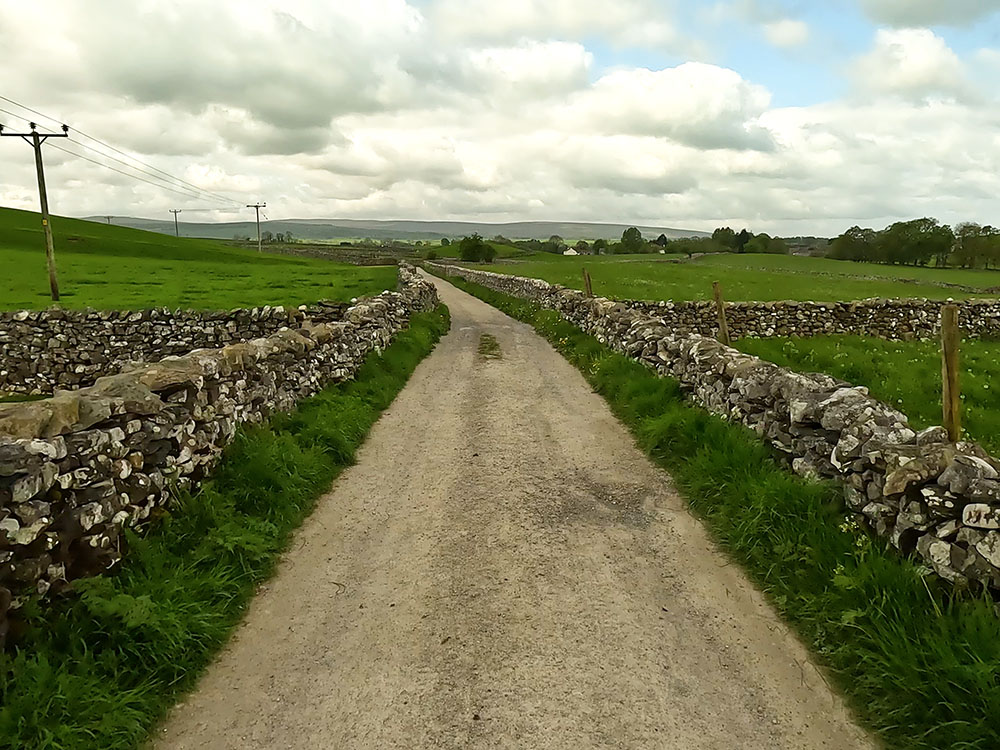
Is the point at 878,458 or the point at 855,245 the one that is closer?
the point at 878,458

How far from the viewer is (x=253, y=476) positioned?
6.92m

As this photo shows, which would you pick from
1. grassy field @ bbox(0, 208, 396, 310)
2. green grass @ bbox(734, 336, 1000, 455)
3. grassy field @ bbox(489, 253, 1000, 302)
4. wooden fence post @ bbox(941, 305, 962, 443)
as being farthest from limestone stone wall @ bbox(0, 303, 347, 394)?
grassy field @ bbox(489, 253, 1000, 302)

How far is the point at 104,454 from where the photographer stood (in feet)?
16.3

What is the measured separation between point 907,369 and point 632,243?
125m

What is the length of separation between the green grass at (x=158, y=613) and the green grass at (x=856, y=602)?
14.1 feet

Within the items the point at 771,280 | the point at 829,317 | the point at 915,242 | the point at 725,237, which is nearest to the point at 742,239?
the point at 725,237

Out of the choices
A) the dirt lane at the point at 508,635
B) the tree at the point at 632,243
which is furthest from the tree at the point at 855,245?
the dirt lane at the point at 508,635

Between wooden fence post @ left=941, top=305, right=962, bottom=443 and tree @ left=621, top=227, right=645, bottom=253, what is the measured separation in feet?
413

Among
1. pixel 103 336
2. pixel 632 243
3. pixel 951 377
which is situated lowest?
pixel 103 336

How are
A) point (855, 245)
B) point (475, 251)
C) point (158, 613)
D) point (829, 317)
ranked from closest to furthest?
1. point (158, 613)
2. point (829, 317)
3. point (855, 245)
4. point (475, 251)

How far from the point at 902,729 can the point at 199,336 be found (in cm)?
1876

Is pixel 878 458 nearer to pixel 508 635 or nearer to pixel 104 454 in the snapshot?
pixel 508 635

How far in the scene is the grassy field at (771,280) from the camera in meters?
35.5

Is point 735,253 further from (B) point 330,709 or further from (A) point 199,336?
(B) point 330,709
